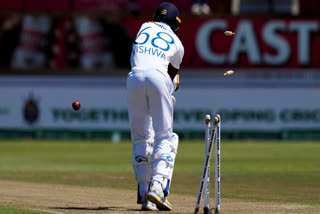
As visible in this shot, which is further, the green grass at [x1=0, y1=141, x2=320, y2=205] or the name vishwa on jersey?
the green grass at [x1=0, y1=141, x2=320, y2=205]

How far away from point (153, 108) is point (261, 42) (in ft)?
96.4

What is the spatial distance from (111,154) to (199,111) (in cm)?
1166

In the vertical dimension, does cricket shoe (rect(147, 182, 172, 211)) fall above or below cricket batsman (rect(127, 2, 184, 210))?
below

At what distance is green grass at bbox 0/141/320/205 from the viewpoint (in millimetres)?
13906

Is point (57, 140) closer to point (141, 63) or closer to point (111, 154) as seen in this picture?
point (111, 154)

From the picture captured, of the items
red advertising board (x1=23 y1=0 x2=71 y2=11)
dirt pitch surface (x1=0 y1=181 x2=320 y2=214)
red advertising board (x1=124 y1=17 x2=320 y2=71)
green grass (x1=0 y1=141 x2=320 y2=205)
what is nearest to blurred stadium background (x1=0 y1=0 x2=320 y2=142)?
red advertising board (x1=124 y1=17 x2=320 y2=71)

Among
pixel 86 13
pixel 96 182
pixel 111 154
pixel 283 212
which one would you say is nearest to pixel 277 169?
pixel 96 182

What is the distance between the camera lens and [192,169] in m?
19.8

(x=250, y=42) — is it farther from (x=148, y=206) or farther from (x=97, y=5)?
(x=148, y=206)

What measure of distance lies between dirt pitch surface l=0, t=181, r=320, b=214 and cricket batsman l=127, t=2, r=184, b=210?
0.39 meters

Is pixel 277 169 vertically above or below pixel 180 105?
below

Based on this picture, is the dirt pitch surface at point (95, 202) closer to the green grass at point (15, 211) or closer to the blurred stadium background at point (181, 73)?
the green grass at point (15, 211)

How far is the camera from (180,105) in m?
37.5

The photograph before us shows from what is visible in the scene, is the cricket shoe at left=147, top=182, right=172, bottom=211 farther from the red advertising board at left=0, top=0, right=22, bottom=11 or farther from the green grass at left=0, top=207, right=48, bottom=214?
the red advertising board at left=0, top=0, right=22, bottom=11
